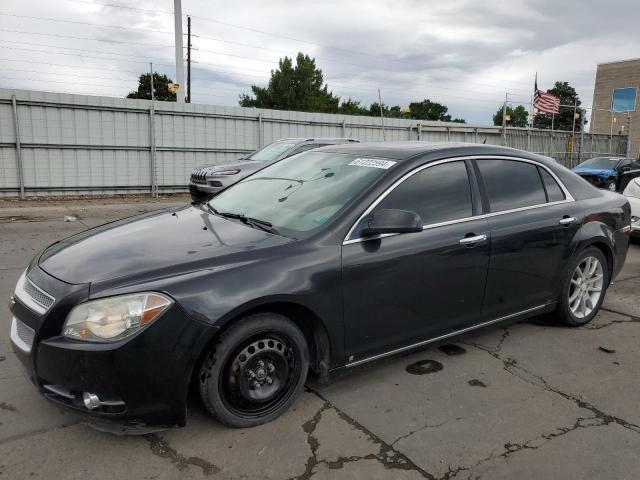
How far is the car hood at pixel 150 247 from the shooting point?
2.76m

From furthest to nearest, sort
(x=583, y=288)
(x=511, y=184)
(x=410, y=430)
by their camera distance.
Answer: (x=583, y=288) → (x=511, y=184) → (x=410, y=430)

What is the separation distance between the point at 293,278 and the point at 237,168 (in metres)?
8.30

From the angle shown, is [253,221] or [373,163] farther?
[373,163]

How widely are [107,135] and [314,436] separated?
13.1 m

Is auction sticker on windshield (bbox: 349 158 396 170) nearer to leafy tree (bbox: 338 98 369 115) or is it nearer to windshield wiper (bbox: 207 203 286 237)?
windshield wiper (bbox: 207 203 286 237)

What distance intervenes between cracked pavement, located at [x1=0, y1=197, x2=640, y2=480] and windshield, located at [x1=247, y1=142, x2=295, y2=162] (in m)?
7.97

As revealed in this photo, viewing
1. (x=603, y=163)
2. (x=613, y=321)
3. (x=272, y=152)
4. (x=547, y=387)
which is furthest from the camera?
(x=603, y=163)

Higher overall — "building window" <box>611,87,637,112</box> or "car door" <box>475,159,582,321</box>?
"building window" <box>611,87,637,112</box>

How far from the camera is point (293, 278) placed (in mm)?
2914

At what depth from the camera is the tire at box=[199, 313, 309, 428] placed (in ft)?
9.06

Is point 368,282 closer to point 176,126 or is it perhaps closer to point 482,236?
point 482,236

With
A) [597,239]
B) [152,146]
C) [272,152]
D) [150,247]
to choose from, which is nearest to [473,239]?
[597,239]

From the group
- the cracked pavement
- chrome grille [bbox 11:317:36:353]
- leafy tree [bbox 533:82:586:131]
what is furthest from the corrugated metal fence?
leafy tree [bbox 533:82:586:131]

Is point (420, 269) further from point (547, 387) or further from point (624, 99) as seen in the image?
point (624, 99)
